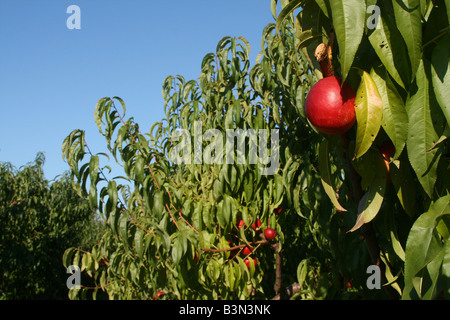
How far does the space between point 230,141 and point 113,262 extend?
1.47 meters

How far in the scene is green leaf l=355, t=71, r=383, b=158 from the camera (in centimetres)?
60

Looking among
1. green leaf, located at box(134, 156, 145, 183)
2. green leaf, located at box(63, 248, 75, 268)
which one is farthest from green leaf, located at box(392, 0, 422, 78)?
green leaf, located at box(63, 248, 75, 268)

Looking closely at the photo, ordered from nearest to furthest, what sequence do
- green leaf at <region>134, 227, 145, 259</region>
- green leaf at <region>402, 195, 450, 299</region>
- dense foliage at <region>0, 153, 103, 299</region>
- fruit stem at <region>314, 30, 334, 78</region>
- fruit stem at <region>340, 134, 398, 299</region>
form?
green leaf at <region>402, 195, 450, 299</region>
fruit stem at <region>314, 30, 334, 78</region>
fruit stem at <region>340, 134, 398, 299</region>
green leaf at <region>134, 227, 145, 259</region>
dense foliage at <region>0, 153, 103, 299</region>

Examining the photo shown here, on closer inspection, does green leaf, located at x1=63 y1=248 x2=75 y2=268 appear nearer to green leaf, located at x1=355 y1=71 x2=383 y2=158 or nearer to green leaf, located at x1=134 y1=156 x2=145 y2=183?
green leaf, located at x1=134 y1=156 x2=145 y2=183

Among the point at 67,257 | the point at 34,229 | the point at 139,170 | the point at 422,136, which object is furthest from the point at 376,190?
the point at 34,229

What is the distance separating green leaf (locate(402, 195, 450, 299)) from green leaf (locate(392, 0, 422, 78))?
0.22 metres

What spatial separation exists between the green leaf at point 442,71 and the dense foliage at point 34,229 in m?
7.88

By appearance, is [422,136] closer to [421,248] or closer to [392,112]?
[392,112]

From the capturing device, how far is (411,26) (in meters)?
0.56

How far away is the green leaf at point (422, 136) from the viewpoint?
590 mm

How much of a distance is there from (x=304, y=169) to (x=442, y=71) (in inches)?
38.5

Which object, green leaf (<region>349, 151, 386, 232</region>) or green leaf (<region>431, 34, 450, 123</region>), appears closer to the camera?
green leaf (<region>431, 34, 450, 123</region>)
